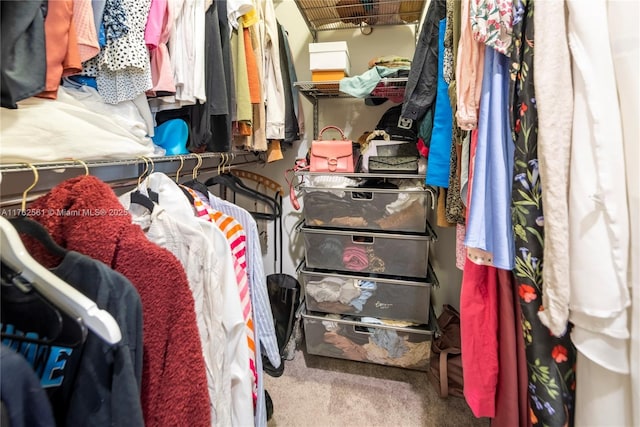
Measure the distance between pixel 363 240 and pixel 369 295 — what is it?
0.86ft

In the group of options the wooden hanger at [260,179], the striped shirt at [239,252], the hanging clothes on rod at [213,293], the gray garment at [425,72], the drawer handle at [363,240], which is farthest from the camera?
the wooden hanger at [260,179]

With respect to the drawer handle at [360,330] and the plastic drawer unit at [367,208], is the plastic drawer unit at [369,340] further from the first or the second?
the plastic drawer unit at [367,208]

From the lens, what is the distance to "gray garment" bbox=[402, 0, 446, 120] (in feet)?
3.54

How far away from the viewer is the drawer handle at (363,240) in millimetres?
1404

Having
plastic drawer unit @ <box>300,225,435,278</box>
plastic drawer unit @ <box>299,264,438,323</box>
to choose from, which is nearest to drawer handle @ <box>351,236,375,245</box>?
plastic drawer unit @ <box>300,225,435,278</box>

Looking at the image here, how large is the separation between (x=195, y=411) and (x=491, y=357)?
690mm

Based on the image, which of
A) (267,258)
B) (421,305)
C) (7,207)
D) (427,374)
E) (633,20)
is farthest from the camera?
(267,258)

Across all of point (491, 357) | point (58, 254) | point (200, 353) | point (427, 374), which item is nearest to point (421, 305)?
point (427, 374)

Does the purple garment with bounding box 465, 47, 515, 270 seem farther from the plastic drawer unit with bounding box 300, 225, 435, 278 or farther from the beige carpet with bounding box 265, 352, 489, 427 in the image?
the beige carpet with bounding box 265, 352, 489, 427

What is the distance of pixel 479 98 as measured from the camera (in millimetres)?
718

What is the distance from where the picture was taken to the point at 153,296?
0.51 meters

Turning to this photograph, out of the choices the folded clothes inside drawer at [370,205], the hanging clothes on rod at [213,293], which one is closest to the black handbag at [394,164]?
the folded clothes inside drawer at [370,205]

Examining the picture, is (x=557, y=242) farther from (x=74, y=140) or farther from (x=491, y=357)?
(x=74, y=140)

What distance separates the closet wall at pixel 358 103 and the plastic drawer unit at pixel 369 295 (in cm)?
36
